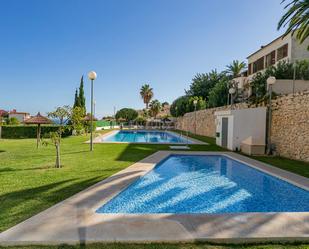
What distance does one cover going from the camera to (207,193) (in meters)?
6.80

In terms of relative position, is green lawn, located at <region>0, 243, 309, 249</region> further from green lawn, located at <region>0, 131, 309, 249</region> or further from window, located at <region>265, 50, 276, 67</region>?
window, located at <region>265, 50, 276, 67</region>

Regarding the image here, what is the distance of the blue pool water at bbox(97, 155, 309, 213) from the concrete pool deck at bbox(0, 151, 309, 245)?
77cm

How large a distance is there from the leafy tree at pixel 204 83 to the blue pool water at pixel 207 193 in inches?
1360

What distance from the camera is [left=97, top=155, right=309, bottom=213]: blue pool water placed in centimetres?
545

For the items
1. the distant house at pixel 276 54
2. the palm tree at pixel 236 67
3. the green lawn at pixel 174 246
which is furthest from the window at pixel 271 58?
the green lawn at pixel 174 246

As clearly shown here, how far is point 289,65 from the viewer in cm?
2189

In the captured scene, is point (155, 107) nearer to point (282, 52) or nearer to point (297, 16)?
point (282, 52)

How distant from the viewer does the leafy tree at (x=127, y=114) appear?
58.7 m

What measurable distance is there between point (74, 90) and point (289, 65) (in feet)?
78.6

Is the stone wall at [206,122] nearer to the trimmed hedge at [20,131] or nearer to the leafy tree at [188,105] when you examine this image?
the leafy tree at [188,105]

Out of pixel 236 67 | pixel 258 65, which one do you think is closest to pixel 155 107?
pixel 236 67

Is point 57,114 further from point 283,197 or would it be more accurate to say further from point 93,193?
point 283,197

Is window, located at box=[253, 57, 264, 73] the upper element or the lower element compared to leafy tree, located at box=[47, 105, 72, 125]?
upper

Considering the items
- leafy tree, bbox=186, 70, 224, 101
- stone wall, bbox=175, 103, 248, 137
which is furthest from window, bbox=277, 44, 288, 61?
leafy tree, bbox=186, 70, 224, 101
